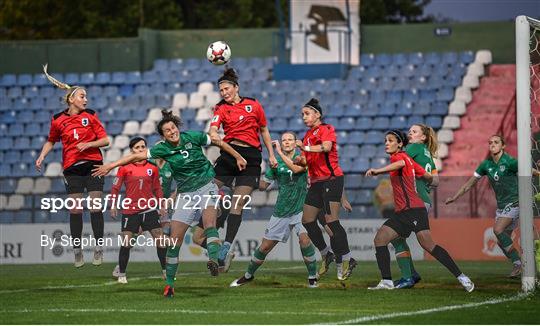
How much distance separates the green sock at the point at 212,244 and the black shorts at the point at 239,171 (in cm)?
158

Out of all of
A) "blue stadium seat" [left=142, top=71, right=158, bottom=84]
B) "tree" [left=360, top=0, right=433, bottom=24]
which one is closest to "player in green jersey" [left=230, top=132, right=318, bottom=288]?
"blue stadium seat" [left=142, top=71, right=158, bottom=84]

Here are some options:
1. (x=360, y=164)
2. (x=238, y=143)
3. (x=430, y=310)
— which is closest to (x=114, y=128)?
(x=360, y=164)

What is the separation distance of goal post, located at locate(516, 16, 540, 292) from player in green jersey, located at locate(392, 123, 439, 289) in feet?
4.69

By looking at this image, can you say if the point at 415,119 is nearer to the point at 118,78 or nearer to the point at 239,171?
the point at 118,78

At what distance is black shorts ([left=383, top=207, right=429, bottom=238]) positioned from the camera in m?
15.0

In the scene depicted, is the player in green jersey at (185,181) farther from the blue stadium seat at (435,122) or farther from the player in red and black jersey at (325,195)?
the blue stadium seat at (435,122)

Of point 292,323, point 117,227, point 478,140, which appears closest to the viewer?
point 292,323

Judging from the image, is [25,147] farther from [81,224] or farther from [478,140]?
[81,224]

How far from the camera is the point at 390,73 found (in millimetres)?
31641

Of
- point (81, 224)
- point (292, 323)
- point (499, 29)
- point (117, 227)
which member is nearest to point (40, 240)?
point (117, 227)

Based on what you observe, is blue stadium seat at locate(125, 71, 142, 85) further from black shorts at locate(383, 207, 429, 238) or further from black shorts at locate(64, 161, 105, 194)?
black shorts at locate(383, 207, 429, 238)

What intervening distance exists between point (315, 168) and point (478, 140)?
1405cm

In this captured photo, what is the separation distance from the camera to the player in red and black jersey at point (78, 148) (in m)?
16.6

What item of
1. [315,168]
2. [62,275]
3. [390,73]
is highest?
[390,73]
